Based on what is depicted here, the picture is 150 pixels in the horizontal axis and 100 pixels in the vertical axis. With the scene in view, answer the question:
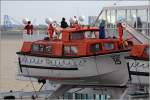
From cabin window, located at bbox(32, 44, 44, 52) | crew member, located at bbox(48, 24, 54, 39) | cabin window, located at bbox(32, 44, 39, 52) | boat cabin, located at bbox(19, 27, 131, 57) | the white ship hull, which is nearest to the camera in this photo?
the white ship hull

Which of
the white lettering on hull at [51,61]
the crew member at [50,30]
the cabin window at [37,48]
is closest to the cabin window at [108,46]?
the white lettering on hull at [51,61]

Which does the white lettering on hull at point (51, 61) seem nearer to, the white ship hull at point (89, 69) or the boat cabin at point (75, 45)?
the white ship hull at point (89, 69)

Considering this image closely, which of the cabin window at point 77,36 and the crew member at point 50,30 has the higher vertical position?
the crew member at point 50,30

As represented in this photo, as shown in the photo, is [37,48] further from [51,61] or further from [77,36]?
[77,36]

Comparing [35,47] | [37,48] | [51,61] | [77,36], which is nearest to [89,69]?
[51,61]

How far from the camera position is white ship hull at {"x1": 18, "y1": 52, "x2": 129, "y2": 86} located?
87.6 ft

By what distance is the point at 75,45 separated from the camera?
27312mm

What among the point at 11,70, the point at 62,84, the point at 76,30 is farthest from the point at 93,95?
the point at 11,70

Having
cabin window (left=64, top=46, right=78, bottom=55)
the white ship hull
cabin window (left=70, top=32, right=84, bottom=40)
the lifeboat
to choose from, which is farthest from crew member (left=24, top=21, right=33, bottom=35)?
cabin window (left=64, top=46, right=78, bottom=55)

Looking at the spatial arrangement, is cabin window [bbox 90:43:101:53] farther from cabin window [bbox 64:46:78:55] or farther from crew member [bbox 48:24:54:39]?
crew member [bbox 48:24:54:39]

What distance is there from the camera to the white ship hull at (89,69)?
87.6ft

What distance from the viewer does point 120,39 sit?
2681 centimetres

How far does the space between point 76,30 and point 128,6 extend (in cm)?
239

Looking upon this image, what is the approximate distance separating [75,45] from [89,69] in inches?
46.2
